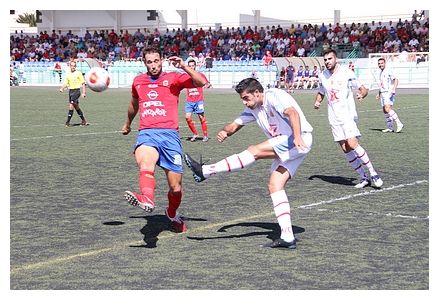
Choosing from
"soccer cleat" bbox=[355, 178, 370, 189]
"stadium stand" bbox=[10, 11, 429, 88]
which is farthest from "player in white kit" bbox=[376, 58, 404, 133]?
"stadium stand" bbox=[10, 11, 429, 88]

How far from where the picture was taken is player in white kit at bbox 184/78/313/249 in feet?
28.9

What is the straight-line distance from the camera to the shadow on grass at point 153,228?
9227 millimetres

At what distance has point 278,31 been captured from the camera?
5988 cm

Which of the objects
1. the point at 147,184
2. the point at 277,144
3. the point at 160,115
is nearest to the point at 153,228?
the point at 147,184

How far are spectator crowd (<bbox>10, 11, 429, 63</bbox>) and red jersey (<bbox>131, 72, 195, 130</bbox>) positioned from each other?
44.3m

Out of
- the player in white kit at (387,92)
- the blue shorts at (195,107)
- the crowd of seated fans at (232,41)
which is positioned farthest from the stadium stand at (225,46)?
the blue shorts at (195,107)

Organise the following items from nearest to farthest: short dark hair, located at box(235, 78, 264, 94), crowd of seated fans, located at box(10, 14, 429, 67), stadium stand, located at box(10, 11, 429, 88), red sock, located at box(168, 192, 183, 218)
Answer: short dark hair, located at box(235, 78, 264, 94) → red sock, located at box(168, 192, 183, 218) → stadium stand, located at box(10, 11, 429, 88) → crowd of seated fans, located at box(10, 14, 429, 67)

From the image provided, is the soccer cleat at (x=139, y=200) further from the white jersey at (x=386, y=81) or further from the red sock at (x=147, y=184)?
the white jersey at (x=386, y=81)

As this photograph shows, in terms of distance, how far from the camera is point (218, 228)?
32.7ft

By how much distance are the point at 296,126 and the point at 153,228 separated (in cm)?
240

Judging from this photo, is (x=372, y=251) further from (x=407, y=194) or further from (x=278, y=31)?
(x=278, y=31)

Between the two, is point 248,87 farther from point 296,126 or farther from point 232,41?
point 232,41

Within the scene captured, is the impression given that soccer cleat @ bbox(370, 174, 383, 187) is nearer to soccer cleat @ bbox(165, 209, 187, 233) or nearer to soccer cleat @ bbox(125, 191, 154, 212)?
soccer cleat @ bbox(165, 209, 187, 233)

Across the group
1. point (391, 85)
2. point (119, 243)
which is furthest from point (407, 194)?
point (391, 85)
